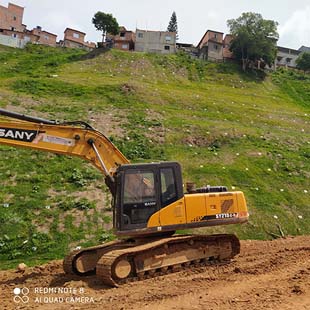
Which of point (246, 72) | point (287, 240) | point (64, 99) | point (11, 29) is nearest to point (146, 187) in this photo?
point (287, 240)

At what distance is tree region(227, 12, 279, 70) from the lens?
56.2 m

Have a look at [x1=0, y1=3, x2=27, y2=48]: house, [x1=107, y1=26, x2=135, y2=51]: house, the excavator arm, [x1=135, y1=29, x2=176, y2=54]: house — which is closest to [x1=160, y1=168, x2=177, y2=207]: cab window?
the excavator arm

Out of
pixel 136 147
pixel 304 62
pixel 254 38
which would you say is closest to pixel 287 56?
pixel 304 62

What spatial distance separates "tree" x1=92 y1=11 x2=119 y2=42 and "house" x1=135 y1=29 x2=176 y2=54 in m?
4.82

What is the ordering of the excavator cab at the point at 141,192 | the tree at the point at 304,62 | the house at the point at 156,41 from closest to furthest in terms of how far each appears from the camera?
the excavator cab at the point at 141,192
the house at the point at 156,41
the tree at the point at 304,62

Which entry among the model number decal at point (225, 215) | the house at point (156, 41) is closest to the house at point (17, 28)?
the house at point (156, 41)

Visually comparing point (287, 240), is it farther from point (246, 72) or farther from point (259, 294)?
point (246, 72)

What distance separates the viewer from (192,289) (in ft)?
28.3

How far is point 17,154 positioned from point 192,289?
39.7 feet

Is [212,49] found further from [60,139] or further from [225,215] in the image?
[60,139]

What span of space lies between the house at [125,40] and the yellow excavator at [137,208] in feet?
214

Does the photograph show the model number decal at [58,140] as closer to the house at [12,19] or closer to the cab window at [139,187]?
the cab window at [139,187]

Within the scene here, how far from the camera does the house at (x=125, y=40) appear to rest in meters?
72.8

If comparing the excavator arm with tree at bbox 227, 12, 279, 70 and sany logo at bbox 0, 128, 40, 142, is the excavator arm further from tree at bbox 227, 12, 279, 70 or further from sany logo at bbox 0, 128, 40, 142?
tree at bbox 227, 12, 279, 70
